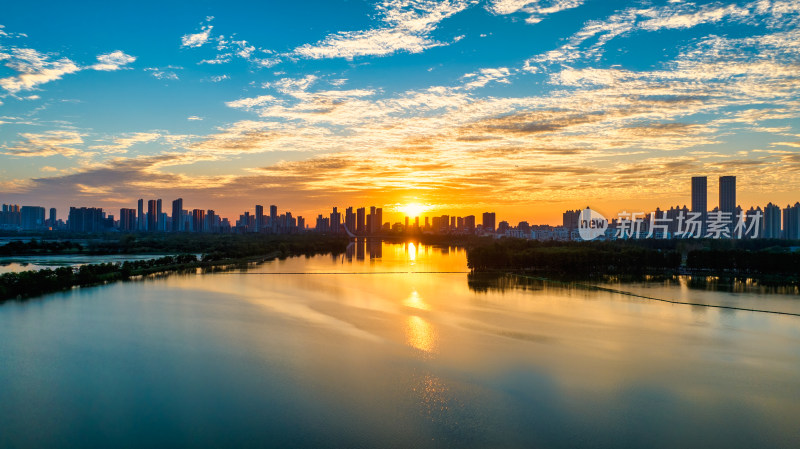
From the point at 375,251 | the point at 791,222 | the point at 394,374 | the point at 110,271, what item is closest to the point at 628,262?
the point at 394,374

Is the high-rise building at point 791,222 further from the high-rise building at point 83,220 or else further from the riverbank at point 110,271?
the high-rise building at point 83,220

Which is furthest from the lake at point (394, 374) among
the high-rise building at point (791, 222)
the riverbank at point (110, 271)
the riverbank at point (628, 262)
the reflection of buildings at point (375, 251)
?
the high-rise building at point (791, 222)

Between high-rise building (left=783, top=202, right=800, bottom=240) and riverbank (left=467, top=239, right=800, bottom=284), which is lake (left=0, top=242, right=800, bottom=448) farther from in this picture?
high-rise building (left=783, top=202, right=800, bottom=240)

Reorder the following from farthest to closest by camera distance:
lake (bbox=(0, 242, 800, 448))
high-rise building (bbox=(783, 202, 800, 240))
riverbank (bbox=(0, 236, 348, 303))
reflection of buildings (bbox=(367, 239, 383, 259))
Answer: high-rise building (bbox=(783, 202, 800, 240)), reflection of buildings (bbox=(367, 239, 383, 259)), riverbank (bbox=(0, 236, 348, 303)), lake (bbox=(0, 242, 800, 448))

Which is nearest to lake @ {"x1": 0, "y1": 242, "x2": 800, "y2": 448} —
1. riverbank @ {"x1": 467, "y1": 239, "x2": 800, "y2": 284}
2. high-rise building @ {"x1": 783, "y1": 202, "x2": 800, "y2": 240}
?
riverbank @ {"x1": 467, "y1": 239, "x2": 800, "y2": 284}

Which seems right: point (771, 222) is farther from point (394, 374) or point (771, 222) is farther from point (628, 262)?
point (394, 374)

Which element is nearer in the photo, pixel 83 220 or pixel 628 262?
pixel 628 262
